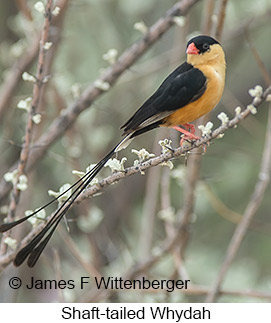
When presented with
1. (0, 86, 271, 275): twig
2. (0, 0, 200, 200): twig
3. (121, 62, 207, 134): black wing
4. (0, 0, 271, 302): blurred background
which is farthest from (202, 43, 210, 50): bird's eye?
(0, 0, 271, 302): blurred background

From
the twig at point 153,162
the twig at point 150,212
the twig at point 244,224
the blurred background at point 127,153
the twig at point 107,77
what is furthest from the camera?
the blurred background at point 127,153

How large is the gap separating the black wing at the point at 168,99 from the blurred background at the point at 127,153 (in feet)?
3.11

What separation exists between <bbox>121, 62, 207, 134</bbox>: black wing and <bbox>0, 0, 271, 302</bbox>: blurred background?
947mm

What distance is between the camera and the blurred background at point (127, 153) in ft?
11.4

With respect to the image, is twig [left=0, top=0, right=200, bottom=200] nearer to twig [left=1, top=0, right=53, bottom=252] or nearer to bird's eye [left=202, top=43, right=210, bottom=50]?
bird's eye [left=202, top=43, right=210, bottom=50]

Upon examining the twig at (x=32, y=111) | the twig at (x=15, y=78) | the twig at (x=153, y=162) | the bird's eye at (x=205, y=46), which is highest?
the twig at (x=15, y=78)

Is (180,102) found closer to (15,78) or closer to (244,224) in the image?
(244,224)

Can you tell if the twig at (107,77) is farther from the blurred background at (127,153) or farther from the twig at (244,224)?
the twig at (244,224)

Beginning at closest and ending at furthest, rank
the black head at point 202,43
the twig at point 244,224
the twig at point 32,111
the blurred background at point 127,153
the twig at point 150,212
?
the twig at point 32,111
the black head at point 202,43
the twig at point 244,224
the twig at point 150,212
the blurred background at point 127,153

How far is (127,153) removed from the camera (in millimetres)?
4539

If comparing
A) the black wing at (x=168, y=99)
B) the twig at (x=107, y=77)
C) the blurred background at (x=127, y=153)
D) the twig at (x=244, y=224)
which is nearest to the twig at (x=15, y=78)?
the blurred background at (x=127, y=153)

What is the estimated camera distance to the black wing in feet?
7.18
